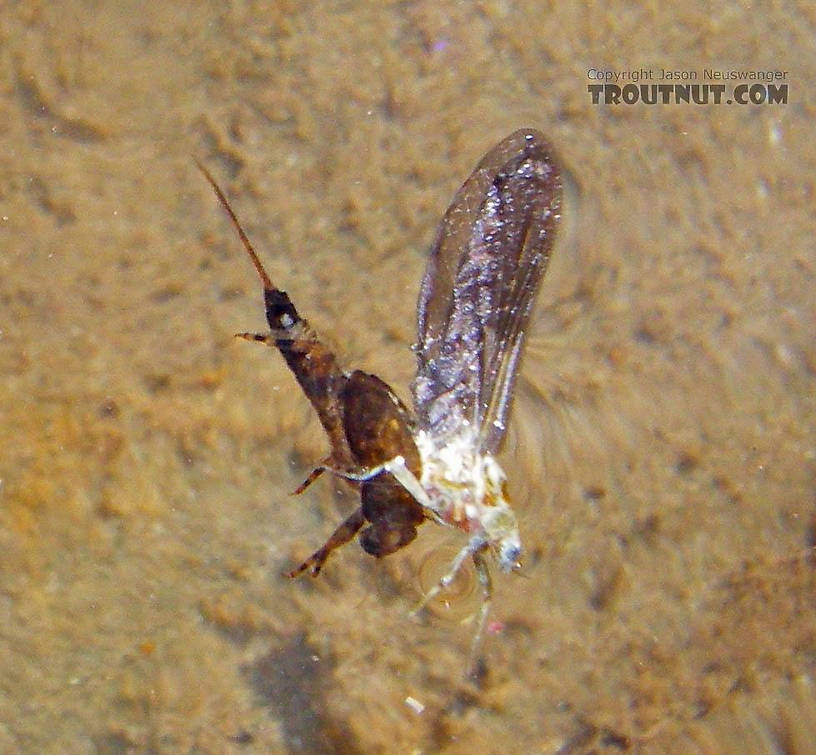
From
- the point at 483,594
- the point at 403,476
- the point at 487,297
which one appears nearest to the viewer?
the point at 403,476

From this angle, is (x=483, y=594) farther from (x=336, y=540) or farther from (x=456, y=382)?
(x=456, y=382)

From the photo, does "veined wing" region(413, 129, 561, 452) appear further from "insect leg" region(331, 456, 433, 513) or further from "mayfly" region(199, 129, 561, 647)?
"insect leg" region(331, 456, 433, 513)

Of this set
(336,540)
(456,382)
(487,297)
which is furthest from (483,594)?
(487,297)

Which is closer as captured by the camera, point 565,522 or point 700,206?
point 565,522

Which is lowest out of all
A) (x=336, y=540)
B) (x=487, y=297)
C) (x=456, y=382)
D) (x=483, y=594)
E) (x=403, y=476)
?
(x=483, y=594)

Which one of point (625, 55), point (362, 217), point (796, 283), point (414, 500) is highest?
point (625, 55)

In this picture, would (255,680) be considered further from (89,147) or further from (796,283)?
(796,283)

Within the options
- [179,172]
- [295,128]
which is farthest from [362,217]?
[179,172]

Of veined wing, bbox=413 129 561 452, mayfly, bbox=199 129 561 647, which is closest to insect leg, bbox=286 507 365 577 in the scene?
mayfly, bbox=199 129 561 647
